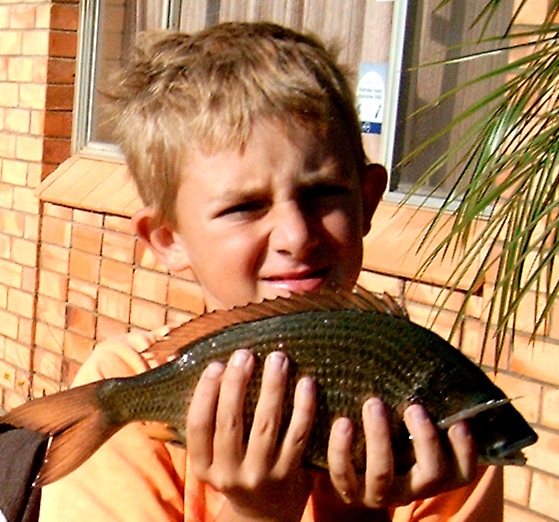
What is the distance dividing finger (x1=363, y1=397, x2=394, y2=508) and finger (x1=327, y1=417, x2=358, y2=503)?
3 centimetres

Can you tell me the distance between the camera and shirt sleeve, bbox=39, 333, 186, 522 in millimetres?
2240

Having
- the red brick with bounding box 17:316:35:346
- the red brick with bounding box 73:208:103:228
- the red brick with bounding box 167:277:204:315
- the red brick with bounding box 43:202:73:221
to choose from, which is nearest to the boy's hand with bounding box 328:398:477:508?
the red brick with bounding box 167:277:204:315

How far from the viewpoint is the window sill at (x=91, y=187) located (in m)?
6.17

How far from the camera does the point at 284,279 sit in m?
2.28

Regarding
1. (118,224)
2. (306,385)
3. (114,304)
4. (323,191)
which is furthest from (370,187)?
(114,304)

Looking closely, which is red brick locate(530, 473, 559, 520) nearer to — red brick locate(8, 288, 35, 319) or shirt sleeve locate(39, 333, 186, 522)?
shirt sleeve locate(39, 333, 186, 522)

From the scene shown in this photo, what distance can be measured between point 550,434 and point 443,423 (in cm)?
220

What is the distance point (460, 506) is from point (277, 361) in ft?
2.17

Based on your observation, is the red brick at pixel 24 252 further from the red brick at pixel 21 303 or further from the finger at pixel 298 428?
the finger at pixel 298 428

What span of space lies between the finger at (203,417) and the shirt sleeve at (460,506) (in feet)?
1.63

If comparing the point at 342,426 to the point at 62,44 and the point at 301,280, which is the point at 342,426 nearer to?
the point at 301,280

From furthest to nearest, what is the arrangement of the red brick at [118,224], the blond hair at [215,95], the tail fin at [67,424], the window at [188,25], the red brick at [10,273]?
the red brick at [10,273]
the red brick at [118,224]
the window at [188,25]
the blond hair at [215,95]
the tail fin at [67,424]

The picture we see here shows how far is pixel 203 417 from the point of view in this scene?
1.99 m

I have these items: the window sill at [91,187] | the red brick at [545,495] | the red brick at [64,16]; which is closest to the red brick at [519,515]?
the red brick at [545,495]
